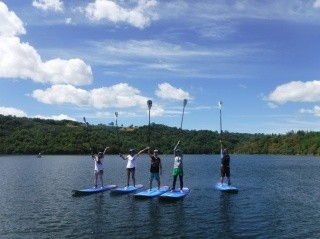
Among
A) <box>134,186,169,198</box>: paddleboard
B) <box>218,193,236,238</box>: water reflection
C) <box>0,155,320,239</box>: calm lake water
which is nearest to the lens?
<box>0,155,320,239</box>: calm lake water

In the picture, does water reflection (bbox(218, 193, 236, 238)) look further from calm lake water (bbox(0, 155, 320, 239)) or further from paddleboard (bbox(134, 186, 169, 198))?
paddleboard (bbox(134, 186, 169, 198))

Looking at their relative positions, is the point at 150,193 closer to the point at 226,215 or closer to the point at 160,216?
the point at 160,216

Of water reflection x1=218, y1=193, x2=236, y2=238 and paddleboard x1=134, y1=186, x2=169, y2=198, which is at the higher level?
paddleboard x1=134, y1=186, x2=169, y2=198

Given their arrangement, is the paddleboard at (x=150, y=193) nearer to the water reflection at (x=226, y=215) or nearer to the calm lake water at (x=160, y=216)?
the calm lake water at (x=160, y=216)

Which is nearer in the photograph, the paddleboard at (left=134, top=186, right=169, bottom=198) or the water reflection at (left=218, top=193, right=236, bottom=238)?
the water reflection at (left=218, top=193, right=236, bottom=238)

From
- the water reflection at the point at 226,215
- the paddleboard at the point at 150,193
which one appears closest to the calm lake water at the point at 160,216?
the water reflection at the point at 226,215

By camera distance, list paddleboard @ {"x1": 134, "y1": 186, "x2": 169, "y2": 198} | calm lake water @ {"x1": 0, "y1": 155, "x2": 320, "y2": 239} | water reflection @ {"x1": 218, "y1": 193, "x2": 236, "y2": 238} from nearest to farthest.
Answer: calm lake water @ {"x1": 0, "y1": 155, "x2": 320, "y2": 239} → water reflection @ {"x1": 218, "y1": 193, "x2": 236, "y2": 238} → paddleboard @ {"x1": 134, "y1": 186, "x2": 169, "y2": 198}

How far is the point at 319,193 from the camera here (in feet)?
115

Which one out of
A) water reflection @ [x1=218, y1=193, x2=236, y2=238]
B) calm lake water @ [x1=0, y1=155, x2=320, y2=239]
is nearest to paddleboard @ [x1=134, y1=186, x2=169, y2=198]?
calm lake water @ [x1=0, y1=155, x2=320, y2=239]

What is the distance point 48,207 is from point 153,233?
9.97 metres

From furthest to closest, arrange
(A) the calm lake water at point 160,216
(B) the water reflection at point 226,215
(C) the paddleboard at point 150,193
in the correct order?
(C) the paddleboard at point 150,193 → (B) the water reflection at point 226,215 → (A) the calm lake water at point 160,216

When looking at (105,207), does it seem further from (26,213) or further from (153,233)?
(153,233)

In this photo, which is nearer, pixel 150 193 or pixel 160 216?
pixel 160 216

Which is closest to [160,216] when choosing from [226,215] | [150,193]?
[226,215]
